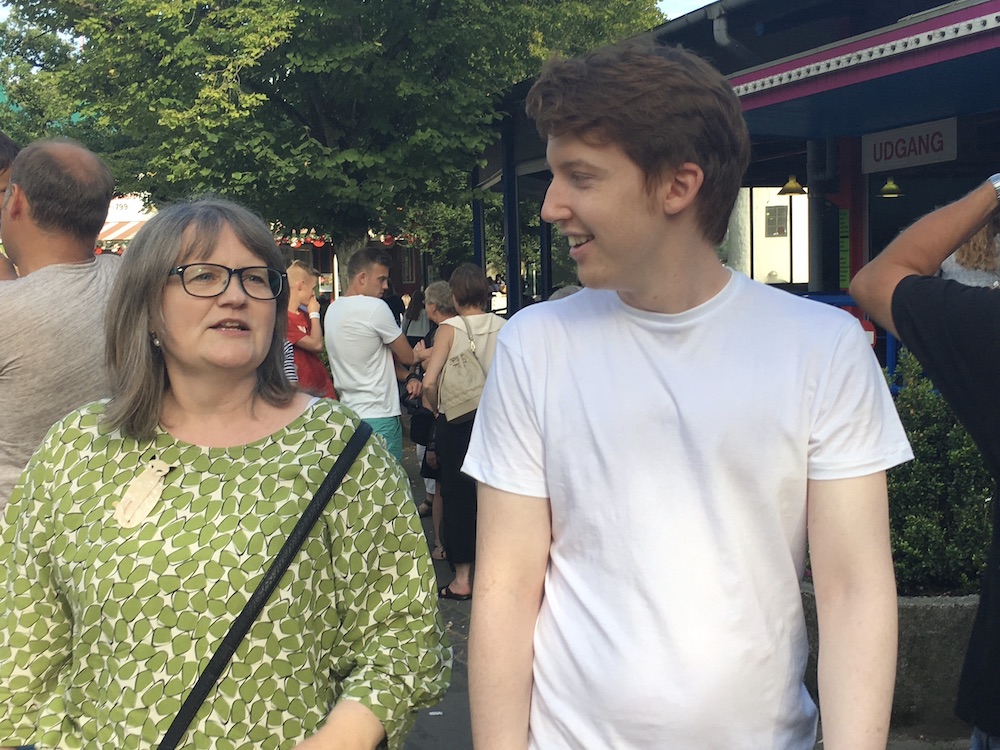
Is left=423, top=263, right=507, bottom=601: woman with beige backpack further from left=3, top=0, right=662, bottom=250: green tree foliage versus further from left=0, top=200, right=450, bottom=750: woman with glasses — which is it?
left=3, top=0, right=662, bottom=250: green tree foliage

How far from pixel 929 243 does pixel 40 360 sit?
205 cm

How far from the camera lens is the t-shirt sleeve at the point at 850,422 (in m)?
1.60

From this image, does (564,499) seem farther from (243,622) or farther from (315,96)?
(315,96)

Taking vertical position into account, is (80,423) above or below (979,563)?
above

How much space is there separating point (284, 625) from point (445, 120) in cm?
1574

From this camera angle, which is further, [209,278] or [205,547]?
[209,278]

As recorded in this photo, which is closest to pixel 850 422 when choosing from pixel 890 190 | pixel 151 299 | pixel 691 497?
pixel 691 497

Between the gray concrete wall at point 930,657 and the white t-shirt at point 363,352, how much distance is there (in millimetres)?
3361

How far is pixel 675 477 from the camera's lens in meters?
1.62

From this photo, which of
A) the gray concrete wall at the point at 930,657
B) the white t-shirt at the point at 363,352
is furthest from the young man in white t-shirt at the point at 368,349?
the gray concrete wall at the point at 930,657

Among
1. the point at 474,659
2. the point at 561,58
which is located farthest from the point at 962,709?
the point at 561,58

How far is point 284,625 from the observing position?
183 centimetres

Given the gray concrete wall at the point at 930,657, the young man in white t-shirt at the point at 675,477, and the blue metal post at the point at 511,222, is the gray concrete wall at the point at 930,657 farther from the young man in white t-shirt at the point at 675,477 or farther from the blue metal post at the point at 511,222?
the blue metal post at the point at 511,222

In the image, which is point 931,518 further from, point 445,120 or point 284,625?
point 445,120
